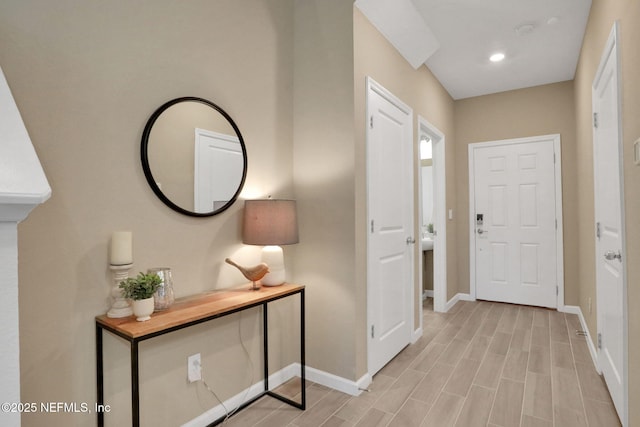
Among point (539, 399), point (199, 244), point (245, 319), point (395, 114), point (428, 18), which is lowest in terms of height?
point (539, 399)

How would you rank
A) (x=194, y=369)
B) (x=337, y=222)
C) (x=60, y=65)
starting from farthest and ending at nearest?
1. (x=337, y=222)
2. (x=194, y=369)
3. (x=60, y=65)

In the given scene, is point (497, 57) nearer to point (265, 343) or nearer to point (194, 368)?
point (265, 343)

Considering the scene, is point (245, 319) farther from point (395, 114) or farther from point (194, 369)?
point (395, 114)

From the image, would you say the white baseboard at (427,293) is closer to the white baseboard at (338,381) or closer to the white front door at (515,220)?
the white front door at (515,220)

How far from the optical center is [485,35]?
3043mm

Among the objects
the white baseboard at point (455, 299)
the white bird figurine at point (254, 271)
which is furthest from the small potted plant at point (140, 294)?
the white baseboard at point (455, 299)

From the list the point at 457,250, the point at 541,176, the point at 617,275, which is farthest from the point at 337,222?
the point at 541,176

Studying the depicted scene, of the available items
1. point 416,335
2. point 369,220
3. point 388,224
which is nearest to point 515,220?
point 416,335

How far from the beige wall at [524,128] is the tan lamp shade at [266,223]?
→ 3323 millimetres

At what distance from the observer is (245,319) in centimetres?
209

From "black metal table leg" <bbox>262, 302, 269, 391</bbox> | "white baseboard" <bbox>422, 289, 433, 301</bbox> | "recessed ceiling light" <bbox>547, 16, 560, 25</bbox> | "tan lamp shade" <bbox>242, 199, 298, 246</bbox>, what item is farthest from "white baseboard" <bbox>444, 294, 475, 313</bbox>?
"recessed ceiling light" <bbox>547, 16, 560, 25</bbox>

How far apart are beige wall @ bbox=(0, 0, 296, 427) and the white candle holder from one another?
45mm

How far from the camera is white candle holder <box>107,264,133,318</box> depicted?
142cm

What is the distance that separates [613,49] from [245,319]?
255cm
